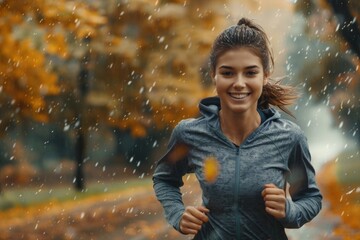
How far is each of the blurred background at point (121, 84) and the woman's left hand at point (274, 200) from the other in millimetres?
6161

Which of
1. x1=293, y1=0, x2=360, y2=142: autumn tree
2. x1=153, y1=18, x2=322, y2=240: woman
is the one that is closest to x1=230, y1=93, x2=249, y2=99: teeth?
x1=153, y1=18, x2=322, y2=240: woman

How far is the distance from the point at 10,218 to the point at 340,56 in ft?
30.9

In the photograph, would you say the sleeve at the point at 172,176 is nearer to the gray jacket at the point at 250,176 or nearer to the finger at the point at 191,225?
the gray jacket at the point at 250,176

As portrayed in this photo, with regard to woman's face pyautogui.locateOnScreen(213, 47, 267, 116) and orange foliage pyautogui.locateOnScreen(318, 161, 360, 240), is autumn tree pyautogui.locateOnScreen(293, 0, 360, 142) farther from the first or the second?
woman's face pyautogui.locateOnScreen(213, 47, 267, 116)

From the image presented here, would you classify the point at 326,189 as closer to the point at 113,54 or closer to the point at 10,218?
the point at 113,54

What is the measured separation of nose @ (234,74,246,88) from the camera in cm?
275

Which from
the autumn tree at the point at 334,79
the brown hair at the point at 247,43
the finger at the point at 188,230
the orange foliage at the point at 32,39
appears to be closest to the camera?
the finger at the point at 188,230

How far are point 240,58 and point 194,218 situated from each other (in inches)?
24.8

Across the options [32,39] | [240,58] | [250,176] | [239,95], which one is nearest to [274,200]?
[250,176]

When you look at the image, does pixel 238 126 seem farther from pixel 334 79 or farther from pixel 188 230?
pixel 334 79

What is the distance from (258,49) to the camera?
2816mm

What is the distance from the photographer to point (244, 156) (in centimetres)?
278

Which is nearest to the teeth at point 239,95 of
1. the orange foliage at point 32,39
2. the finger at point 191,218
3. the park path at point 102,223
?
the finger at point 191,218

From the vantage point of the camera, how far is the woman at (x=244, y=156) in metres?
2.74
